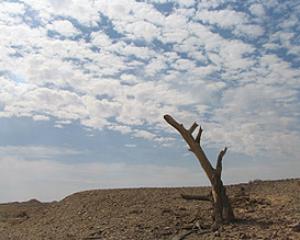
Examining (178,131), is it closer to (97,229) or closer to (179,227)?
(179,227)

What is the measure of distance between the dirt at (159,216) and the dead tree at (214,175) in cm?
32

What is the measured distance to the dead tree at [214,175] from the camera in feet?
42.7

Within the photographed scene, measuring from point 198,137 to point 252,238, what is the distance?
327 centimetres

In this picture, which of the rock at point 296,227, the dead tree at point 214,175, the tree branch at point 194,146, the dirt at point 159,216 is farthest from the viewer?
the tree branch at point 194,146

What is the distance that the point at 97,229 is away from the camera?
14.2 metres

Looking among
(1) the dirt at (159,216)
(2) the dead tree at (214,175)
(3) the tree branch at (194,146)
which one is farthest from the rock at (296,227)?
(3) the tree branch at (194,146)

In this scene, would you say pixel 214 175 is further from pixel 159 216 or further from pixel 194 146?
pixel 159 216

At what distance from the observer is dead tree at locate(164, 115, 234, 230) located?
513 inches

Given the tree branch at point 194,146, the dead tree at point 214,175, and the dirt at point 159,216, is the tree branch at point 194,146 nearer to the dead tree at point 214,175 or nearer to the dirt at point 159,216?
the dead tree at point 214,175

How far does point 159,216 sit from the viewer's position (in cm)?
1460

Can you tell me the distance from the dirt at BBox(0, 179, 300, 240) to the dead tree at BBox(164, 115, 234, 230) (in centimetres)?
32

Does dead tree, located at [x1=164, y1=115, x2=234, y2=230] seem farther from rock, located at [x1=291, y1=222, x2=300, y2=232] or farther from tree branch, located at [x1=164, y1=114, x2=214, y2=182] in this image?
rock, located at [x1=291, y1=222, x2=300, y2=232]

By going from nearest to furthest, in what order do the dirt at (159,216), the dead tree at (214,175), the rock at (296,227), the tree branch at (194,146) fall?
the rock at (296,227), the dirt at (159,216), the dead tree at (214,175), the tree branch at (194,146)

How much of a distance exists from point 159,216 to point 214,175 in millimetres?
2305
